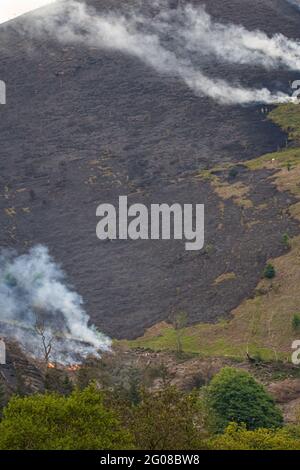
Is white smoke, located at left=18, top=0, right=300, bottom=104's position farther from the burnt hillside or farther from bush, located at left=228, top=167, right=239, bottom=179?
bush, located at left=228, top=167, right=239, bottom=179

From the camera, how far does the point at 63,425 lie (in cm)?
3259

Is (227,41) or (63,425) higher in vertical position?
(227,41)

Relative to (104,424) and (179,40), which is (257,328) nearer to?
(104,424)

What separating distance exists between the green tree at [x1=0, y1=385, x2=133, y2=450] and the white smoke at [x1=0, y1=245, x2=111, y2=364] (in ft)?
138

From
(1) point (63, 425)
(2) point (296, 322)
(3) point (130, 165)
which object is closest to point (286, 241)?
(2) point (296, 322)

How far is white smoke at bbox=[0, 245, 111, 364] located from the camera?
79.0 meters

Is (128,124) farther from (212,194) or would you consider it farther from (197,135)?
(212,194)

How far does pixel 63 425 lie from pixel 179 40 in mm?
131987

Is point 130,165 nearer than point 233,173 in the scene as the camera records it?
No

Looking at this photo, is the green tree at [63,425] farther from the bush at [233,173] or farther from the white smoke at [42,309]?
the bush at [233,173]

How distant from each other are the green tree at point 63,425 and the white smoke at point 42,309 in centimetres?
4219

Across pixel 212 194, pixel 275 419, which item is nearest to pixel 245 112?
pixel 212 194
